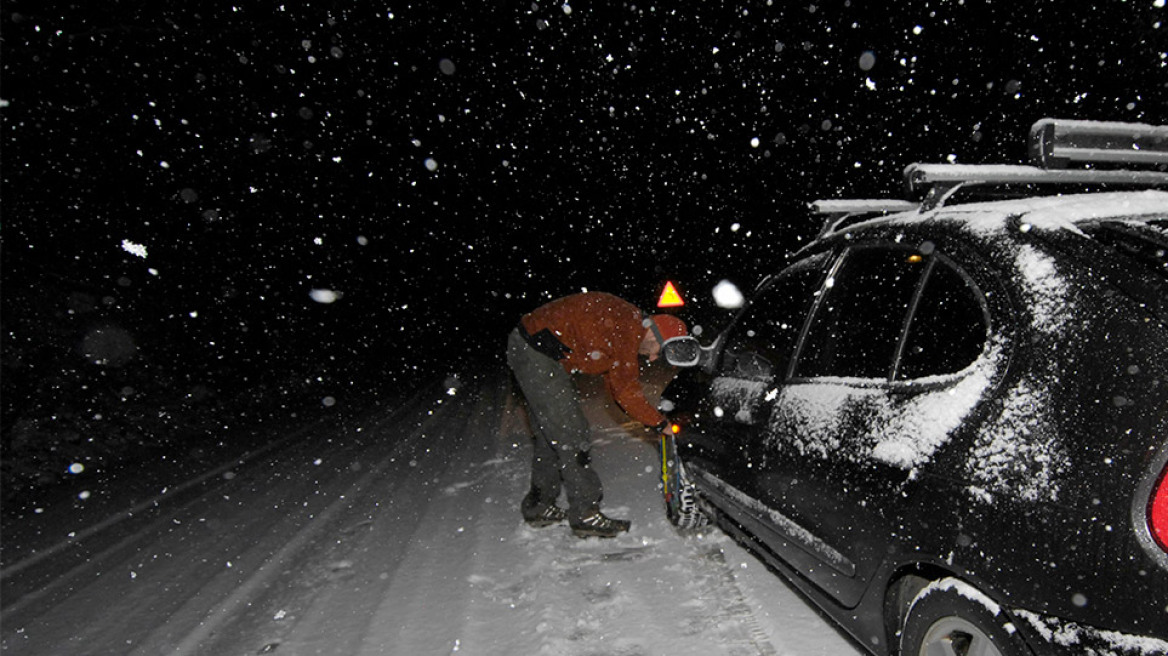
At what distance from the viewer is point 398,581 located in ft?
13.1

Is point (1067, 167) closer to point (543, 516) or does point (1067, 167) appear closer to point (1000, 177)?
point (1000, 177)

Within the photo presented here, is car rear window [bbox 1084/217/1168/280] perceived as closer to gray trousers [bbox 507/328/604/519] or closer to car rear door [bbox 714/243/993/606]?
car rear door [bbox 714/243/993/606]

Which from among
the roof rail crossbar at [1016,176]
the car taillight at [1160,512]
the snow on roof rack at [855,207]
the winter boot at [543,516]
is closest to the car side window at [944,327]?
the roof rail crossbar at [1016,176]

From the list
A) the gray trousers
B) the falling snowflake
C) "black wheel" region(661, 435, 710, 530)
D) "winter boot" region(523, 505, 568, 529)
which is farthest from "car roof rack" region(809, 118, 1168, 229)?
the falling snowflake

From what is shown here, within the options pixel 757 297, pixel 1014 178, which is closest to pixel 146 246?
pixel 757 297

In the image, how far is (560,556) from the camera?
4.19 meters

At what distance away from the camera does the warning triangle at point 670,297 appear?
1324 cm

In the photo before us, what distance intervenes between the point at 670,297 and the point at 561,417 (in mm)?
9231

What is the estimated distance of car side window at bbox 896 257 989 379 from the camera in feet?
6.24

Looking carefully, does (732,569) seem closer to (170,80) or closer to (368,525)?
(368,525)

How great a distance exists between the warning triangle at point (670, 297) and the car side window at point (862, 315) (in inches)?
408

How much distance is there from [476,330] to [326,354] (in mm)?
35508

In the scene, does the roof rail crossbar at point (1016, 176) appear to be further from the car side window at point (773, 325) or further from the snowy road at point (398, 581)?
the snowy road at point (398, 581)

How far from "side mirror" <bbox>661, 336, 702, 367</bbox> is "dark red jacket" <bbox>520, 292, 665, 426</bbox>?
52 cm
